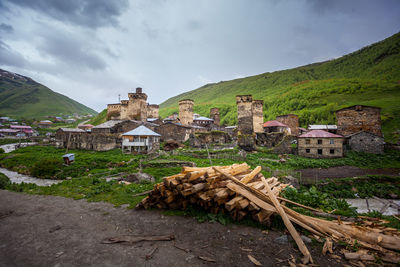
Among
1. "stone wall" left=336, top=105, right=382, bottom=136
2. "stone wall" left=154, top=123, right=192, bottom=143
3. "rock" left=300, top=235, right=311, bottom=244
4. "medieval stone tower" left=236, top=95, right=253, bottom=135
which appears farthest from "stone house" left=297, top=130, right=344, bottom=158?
"rock" left=300, top=235, right=311, bottom=244

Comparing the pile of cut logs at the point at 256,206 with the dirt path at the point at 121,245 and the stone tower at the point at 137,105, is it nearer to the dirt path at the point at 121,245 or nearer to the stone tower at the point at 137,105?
the dirt path at the point at 121,245

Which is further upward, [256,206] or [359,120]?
[359,120]

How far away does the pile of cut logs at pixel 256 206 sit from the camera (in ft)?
12.4

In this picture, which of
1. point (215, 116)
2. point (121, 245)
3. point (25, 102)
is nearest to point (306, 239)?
point (121, 245)

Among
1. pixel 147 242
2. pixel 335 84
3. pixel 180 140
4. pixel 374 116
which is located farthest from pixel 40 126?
pixel 335 84

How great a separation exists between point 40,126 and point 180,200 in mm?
93620

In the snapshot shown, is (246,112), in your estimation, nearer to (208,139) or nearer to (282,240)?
(208,139)

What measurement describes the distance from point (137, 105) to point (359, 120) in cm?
4673

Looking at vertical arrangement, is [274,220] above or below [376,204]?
above

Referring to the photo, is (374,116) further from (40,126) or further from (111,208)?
(40,126)

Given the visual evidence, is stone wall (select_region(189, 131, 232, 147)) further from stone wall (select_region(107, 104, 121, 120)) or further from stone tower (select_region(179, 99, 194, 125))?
stone wall (select_region(107, 104, 121, 120))

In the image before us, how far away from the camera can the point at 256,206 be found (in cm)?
501

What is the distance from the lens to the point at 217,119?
57906 millimetres

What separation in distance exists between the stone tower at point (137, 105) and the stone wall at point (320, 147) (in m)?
35.4
